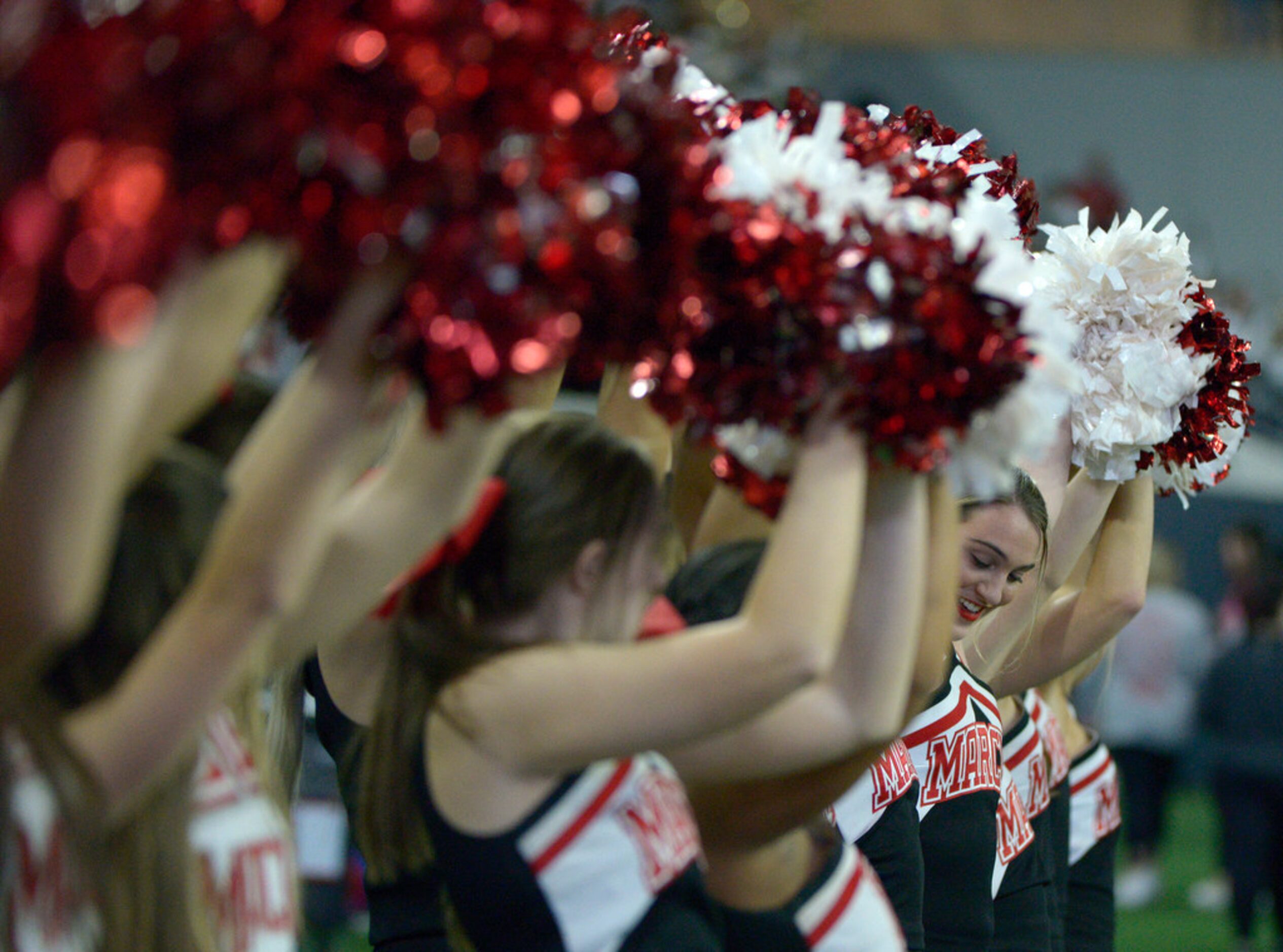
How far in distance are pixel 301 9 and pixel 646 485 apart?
569mm

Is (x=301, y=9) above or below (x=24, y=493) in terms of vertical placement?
above

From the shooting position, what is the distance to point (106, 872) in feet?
4.10

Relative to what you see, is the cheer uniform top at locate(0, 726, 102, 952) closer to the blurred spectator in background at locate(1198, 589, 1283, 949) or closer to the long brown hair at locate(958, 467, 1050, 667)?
the long brown hair at locate(958, 467, 1050, 667)

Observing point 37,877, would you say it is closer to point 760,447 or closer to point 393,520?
point 393,520

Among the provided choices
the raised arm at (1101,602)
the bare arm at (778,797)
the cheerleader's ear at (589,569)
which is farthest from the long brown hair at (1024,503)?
the cheerleader's ear at (589,569)

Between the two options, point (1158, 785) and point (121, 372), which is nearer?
point (121, 372)

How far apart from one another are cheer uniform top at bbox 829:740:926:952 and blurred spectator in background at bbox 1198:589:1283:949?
4.07m

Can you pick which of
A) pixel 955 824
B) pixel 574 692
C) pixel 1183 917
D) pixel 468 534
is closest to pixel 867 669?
pixel 574 692

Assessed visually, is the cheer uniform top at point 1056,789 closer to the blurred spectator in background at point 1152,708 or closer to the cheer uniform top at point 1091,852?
the cheer uniform top at point 1091,852

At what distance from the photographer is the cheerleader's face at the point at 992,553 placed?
2.45 metres

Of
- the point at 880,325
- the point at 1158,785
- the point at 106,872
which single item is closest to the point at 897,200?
the point at 880,325

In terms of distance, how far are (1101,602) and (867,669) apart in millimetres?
1465

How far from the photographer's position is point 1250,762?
5.93 metres

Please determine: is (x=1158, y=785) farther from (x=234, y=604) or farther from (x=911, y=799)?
(x=234, y=604)
